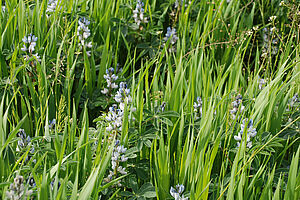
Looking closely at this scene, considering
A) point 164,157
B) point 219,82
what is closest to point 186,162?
point 164,157

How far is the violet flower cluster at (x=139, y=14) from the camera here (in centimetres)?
263

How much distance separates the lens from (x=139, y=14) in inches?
106

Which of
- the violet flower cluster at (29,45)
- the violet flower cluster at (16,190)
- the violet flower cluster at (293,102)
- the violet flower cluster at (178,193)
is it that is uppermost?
the violet flower cluster at (29,45)

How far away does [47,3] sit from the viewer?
8.64 ft

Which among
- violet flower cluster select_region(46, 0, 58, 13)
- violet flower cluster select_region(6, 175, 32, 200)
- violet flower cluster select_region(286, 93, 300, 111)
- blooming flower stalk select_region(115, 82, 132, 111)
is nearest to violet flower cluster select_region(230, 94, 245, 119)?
violet flower cluster select_region(286, 93, 300, 111)

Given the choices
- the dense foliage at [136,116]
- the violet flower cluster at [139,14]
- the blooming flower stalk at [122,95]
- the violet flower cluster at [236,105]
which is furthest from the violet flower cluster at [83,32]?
the violet flower cluster at [236,105]

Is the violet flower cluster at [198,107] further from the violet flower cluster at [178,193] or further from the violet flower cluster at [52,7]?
the violet flower cluster at [52,7]

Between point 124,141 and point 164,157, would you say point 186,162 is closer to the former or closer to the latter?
point 164,157

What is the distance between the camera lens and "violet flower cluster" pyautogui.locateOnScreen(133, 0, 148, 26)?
263cm

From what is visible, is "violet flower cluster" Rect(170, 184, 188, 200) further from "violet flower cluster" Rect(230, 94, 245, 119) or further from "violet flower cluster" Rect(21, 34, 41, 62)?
"violet flower cluster" Rect(21, 34, 41, 62)

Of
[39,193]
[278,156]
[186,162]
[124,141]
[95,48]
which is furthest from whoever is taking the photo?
[95,48]

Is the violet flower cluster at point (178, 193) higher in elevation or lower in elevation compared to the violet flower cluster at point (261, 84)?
lower

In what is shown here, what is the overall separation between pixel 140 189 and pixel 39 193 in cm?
46

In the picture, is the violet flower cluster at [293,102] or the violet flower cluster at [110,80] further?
the violet flower cluster at [110,80]
